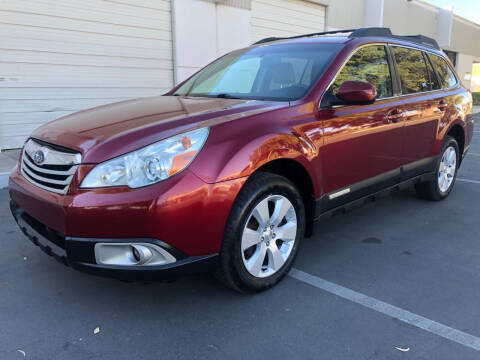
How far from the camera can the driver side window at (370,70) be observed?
11.0ft

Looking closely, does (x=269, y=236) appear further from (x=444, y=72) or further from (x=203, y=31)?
(x=203, y=31)

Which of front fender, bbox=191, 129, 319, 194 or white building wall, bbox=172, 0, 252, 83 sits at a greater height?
white building wall, bbox=172, 0, 252, 83

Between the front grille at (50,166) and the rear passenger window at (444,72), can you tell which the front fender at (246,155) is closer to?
the front grille at (50,166)

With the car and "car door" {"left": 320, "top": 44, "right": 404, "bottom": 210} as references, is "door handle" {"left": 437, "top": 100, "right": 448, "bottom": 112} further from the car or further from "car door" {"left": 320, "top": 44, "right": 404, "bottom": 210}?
"car door" {"left": 320, "top": 44, "right": 404, "bottom": 210}

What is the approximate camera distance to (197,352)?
2238 millimetres

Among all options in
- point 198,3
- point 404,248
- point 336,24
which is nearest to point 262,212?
point 404,248

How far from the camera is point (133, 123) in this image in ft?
8.45

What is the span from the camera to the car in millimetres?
2246

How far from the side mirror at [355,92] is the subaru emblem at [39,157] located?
207 centimetres

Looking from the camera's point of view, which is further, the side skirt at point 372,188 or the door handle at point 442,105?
the door handle at point 442,105

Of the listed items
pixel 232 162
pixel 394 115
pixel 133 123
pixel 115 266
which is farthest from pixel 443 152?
pixel 115 266

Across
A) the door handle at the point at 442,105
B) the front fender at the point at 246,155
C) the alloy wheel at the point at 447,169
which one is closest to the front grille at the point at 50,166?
the front fender at the point at 246,155

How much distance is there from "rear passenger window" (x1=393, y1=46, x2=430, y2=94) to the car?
0.02m

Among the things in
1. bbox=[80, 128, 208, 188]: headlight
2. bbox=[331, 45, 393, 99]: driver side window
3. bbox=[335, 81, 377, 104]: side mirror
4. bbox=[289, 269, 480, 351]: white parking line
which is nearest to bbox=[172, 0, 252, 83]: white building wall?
bbox=[331, 45, 393, 99]: driver side window
